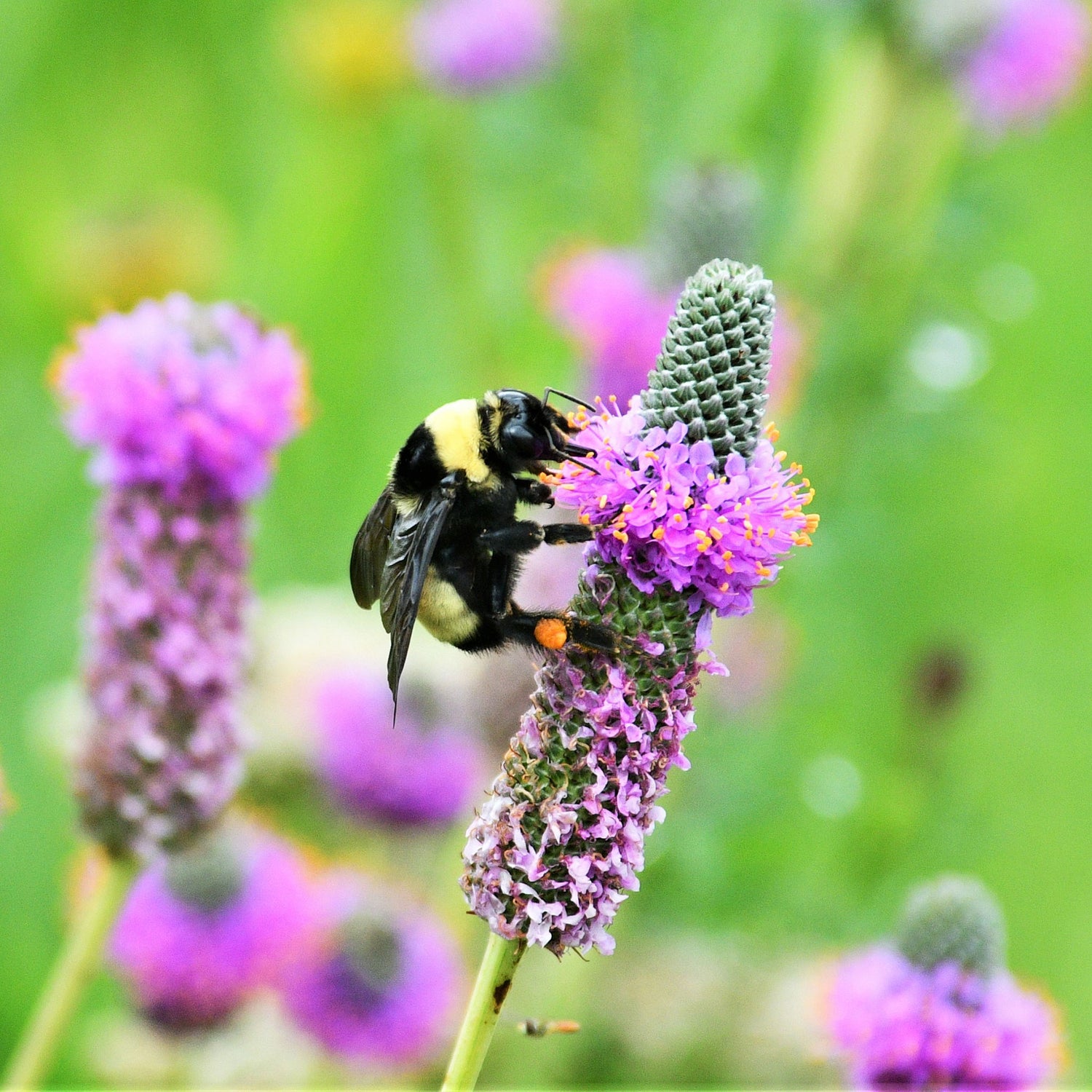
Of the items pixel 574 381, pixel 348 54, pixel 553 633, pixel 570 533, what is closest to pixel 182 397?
pixel 570 533

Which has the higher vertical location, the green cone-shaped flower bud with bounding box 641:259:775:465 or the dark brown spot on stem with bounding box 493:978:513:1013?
the green cone-shaped flower bud with bounding box 641:259:775:465

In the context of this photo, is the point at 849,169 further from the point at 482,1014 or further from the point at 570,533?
the point at 482,1014

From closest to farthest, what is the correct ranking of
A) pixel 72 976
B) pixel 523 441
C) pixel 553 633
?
pixel 553 633 < pixel 523 441 < pixel 72 976

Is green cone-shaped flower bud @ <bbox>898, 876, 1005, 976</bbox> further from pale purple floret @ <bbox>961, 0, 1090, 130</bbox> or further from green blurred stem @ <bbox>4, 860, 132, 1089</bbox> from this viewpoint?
pale purple floret @ <bbox>961, 0, 1090, 130</bbox>

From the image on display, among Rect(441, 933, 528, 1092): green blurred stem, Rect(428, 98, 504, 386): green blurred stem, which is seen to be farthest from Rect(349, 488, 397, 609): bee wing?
Rect(428, 98, 504, 386): green blurred stem

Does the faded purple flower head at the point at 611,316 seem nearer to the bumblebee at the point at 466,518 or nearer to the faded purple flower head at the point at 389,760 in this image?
the faded purple flower head at the point at 389,760

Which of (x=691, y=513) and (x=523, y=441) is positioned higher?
(x=523, y=441)

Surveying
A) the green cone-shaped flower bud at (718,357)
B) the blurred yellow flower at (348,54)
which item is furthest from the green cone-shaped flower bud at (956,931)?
the blurred yellow flower at (348,54)
